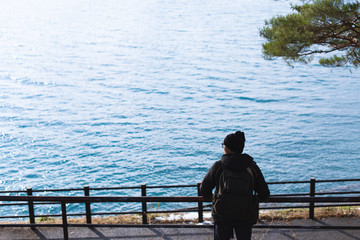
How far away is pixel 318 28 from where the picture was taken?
1274 cm

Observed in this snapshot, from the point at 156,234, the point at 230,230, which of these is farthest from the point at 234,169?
the point at 156,234

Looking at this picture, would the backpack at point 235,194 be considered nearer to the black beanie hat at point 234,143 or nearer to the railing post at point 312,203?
the black beanie hat at point 234,143

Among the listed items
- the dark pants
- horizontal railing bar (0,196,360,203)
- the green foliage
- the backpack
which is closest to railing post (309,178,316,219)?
horizontal railing bar (0,196,360,203)

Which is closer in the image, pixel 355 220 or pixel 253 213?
pixel 253 213

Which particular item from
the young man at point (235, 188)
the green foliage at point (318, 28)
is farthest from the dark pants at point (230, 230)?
the green foliage at point (318, 28)

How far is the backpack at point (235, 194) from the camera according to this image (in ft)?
13.5

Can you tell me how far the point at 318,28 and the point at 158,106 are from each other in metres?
37.6

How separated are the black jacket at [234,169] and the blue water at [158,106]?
25993 millimetres

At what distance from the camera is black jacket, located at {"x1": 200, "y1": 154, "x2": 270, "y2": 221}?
413 cm

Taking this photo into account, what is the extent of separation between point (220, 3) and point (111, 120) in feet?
287

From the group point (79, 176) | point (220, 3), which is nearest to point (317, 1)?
point (79, 176)

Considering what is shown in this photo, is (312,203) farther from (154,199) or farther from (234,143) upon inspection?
(154,199)

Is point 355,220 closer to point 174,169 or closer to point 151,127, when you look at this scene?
point 174,169

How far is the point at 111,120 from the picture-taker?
45.0m
